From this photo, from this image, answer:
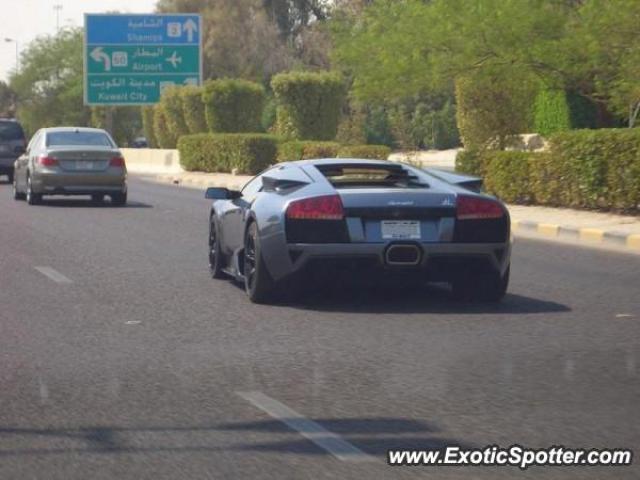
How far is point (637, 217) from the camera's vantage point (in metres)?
23.0

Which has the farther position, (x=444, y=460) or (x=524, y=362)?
(x=524, y=362)

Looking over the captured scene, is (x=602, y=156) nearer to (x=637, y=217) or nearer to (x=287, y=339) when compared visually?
(x=637, y=217)

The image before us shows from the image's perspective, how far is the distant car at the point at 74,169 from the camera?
29.0 metres

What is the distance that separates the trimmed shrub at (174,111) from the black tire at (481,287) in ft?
148

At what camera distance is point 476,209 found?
1265 centimetres

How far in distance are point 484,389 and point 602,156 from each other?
50.3ft

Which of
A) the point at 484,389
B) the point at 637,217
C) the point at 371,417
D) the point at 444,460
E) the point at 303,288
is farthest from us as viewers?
the point at 637,217

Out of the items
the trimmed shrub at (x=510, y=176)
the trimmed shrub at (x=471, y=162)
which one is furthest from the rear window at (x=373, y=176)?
the trimmed shrub at (x=471, y=162)

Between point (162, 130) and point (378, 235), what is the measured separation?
5191 cm

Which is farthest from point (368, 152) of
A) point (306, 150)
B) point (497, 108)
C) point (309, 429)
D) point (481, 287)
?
point (309, 429)

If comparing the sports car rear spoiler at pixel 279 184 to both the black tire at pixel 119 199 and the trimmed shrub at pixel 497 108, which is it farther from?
the trimmed shrub at pixel 497 108

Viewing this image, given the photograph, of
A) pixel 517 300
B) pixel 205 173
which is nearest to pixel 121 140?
pixel 205 173

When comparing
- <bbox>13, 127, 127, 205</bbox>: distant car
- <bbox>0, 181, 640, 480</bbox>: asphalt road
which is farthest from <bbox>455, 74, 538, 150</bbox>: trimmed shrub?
<bbox>0, 181, 640, 480</bbox>: asphalt road

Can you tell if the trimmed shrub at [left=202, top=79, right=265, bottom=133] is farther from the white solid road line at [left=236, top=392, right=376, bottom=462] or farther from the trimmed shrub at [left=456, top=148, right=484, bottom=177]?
the white solid road line at [left=236, top=392, right=376, bottom=462]
